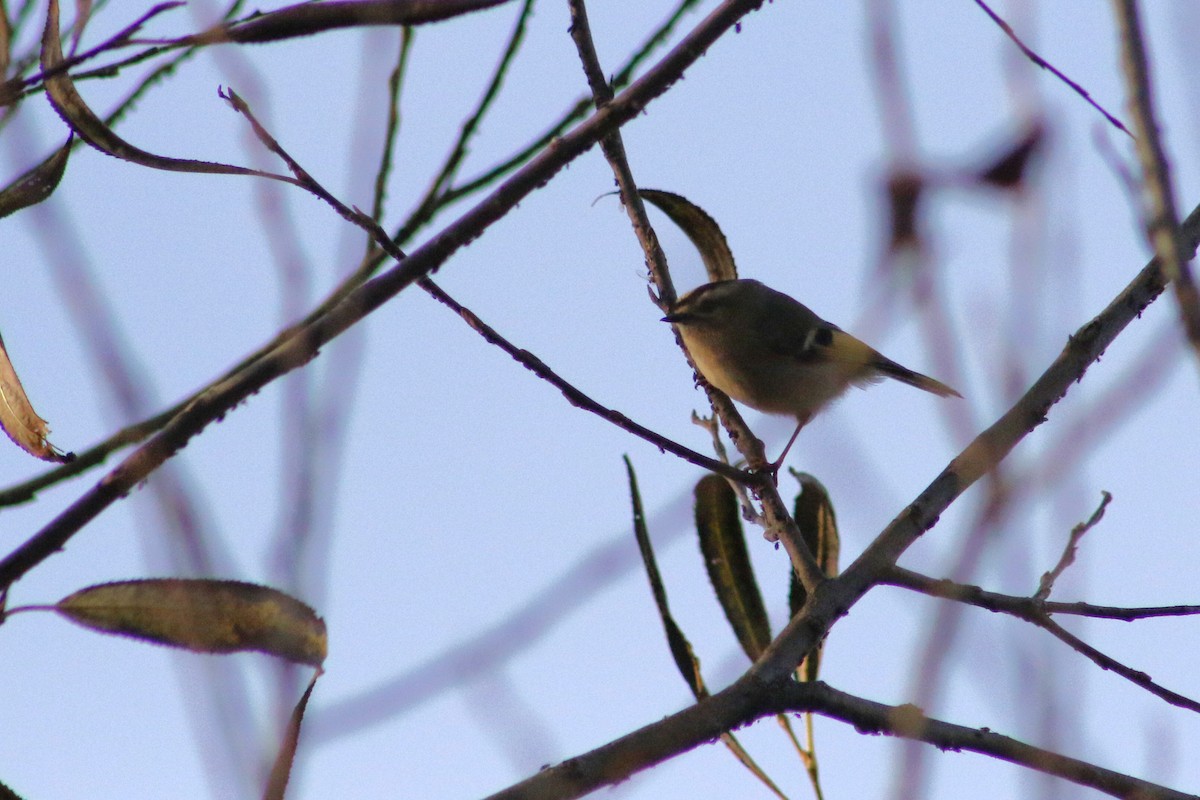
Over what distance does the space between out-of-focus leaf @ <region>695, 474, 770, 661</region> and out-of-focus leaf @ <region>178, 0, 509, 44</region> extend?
5.35 ft

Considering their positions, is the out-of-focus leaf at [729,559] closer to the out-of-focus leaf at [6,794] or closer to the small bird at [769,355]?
the out-of-focus leaf at [6,794]

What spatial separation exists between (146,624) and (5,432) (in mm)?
446

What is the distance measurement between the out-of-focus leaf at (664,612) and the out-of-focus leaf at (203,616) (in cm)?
111

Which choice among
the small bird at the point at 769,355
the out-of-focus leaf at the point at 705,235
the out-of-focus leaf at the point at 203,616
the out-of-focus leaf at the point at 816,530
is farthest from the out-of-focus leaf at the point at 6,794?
the small bird at the point at 769,355

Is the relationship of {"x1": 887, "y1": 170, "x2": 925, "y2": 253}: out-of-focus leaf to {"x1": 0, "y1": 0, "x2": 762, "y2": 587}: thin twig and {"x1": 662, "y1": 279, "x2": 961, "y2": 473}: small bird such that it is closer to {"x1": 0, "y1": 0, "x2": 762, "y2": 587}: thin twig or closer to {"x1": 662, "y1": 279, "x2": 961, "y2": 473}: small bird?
{"x1": 0, "y1": 0, "x2": 762, "y2": 587}: thin twig

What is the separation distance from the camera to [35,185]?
67.8 inches

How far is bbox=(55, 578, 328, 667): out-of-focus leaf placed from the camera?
146cm

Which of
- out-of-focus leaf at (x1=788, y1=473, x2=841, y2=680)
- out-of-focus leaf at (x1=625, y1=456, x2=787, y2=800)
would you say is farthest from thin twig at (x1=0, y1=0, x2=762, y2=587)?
out-of-focus leaf at (x1=788, y1=473, x2=841, y2=680)

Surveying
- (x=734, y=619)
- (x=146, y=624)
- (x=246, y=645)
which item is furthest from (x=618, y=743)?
(x=734, y=619)

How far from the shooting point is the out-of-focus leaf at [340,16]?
136cm

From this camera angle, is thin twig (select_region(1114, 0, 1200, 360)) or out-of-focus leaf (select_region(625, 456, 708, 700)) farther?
out-of-focus leaf (select_region(625, 456, 708, 700))

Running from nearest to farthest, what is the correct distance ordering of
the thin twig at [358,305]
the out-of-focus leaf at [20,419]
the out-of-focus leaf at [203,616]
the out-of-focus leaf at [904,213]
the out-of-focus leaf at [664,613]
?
1. the out-of-focus leaf at [904,213]
2. the thin twig at [358,305]
3. the out-of-focus leaf at [203,616]
4. the out-of-focus leaf at [20,419]
5. the out-of-focus leaf at [664,613]

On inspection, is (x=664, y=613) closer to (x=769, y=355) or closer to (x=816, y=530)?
(x=816, y=530)

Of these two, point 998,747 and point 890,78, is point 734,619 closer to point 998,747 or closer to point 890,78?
point 998,747
